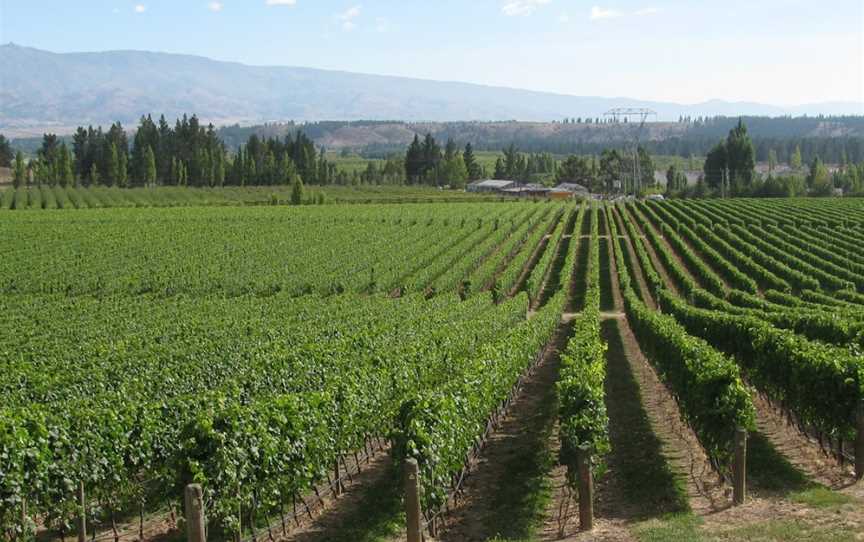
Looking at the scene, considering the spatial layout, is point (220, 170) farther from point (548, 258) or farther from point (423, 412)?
point (423, 412)

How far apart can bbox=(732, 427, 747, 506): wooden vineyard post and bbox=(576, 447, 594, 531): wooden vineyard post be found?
227cm

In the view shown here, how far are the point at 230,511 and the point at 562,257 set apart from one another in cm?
6179

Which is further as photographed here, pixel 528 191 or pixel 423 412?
pixel 528 191

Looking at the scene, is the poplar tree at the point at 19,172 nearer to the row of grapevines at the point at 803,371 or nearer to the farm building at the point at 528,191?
the farm building at the point at 528,191

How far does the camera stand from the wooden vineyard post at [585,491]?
39.3 feet

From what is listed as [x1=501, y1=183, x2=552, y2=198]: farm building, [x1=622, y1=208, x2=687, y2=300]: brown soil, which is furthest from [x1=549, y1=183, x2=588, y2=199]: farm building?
[x1=622, y1=208, x2=687, y2=300]: brown soil

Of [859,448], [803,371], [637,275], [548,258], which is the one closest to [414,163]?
[548,258]

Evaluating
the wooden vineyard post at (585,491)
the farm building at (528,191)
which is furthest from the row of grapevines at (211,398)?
the farm building at (528,191)

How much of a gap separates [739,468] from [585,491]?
8.03 feet

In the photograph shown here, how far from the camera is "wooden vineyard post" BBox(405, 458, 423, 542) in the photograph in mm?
10945

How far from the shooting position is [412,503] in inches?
432

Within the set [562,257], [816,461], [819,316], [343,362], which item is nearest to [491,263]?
[562,257]

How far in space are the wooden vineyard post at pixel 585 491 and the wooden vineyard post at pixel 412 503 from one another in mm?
2429

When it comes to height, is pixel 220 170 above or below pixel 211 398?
above
